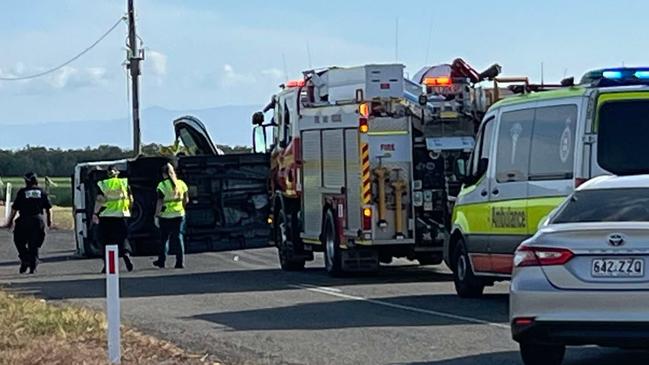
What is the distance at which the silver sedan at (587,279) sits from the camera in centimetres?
1031

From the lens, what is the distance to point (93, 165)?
2762 cm

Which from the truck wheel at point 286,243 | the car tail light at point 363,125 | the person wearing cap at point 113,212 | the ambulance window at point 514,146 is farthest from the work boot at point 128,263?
the ambulance window at point 514,146

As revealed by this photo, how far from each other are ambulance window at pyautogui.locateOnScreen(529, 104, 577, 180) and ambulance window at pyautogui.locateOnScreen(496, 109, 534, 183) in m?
0.17

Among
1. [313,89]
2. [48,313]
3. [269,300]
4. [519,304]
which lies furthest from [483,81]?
[519,304]

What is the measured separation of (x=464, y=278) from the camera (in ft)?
57.1

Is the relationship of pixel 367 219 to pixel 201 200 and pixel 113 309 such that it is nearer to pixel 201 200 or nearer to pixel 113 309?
pixel 201 200

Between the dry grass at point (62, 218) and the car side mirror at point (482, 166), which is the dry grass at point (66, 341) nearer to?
the car side mirror at point (482, 166)

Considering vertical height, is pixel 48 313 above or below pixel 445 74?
below

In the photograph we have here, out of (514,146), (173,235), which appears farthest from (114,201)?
(514,146)

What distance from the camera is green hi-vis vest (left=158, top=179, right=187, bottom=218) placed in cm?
2398

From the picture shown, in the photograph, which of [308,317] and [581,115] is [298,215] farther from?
[581,115]

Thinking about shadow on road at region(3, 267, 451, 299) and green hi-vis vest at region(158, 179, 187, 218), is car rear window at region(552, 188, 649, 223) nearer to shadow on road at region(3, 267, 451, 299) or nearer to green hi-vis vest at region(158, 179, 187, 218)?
shadow on road at region(3, 267, 451, 299)

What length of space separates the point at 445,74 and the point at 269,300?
5.20 metres

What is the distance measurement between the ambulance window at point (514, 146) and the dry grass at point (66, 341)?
14.9 feet
